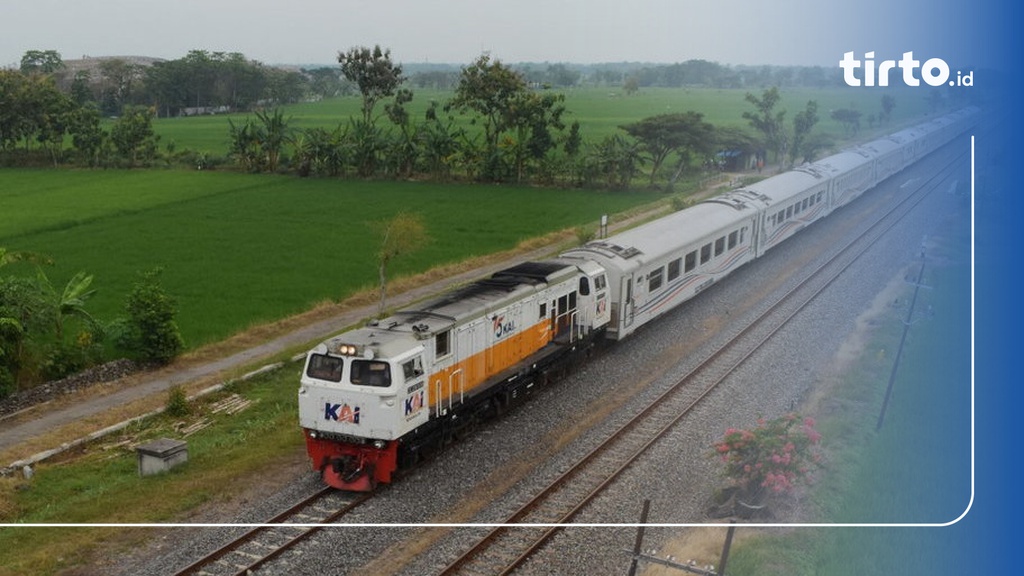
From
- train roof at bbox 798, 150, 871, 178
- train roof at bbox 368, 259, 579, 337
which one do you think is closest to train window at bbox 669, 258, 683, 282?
train roof at bbox 368, 259, 579, 337

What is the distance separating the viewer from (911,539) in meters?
5.28

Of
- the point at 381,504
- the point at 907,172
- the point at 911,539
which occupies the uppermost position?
the point at 907,172

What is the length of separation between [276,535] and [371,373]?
141 cm

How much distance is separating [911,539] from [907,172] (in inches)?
94.3

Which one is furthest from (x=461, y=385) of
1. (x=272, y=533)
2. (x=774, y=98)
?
(x=774, y=98)

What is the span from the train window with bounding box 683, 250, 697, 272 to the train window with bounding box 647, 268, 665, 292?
568 mm

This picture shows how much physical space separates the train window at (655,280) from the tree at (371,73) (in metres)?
3.84

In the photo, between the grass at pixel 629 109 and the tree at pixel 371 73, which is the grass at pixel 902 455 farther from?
the tree at pixel 371 73

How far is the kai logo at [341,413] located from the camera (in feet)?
24.5

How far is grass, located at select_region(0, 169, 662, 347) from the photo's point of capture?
14086mm

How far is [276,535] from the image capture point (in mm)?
6828

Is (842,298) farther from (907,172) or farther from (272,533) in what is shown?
(272,533)

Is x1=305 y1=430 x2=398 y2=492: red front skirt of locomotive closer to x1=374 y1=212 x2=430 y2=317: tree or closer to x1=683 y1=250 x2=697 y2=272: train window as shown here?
x1=374 y1=212 x2=430 y2=317: tree

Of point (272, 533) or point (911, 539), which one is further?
point (272, 533)
